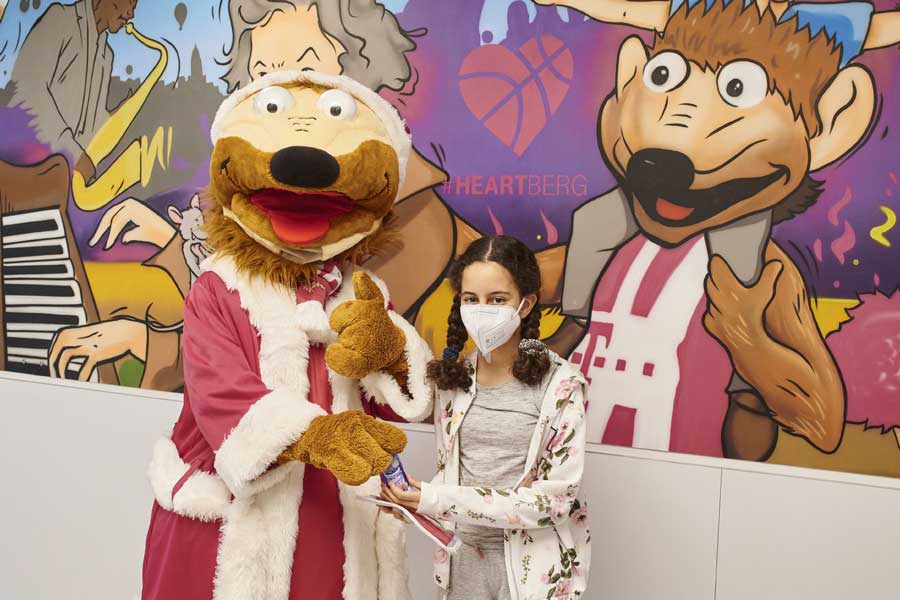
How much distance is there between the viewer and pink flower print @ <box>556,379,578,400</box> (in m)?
1.51

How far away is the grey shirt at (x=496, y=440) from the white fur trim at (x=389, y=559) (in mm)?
153

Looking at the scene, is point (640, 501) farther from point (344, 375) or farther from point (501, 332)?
point (344, 375)

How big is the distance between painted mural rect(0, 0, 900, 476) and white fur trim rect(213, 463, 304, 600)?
2.55 feet

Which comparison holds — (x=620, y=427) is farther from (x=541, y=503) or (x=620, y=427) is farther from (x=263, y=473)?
(x=263, y=473)

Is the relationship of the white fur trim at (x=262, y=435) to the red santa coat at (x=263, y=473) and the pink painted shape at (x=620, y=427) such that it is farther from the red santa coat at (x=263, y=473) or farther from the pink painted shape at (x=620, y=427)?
the pink painted shape at (x=620, y=427)

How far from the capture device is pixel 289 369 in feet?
4.95

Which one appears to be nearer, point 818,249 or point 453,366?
point 453,366

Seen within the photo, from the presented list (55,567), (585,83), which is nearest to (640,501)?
(585,83)

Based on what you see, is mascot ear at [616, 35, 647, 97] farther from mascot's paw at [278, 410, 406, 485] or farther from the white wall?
mascot's paw at [278, 410, 406, 485]

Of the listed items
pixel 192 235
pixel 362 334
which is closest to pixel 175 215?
pixel 192 235

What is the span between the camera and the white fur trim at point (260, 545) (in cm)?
144

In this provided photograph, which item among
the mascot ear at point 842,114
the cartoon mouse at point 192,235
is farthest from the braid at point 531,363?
the cartoon mouse at point 192,235

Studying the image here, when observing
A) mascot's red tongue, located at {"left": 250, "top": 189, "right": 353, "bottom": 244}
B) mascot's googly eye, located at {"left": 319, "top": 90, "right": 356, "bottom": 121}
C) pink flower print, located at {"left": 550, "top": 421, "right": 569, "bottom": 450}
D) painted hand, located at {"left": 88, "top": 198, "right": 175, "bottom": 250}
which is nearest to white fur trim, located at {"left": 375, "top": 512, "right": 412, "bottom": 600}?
pink flower print, located at {"left": 550, "top": 421, "right": 569, "bottom": 450}

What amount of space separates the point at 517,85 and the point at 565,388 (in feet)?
2.99
